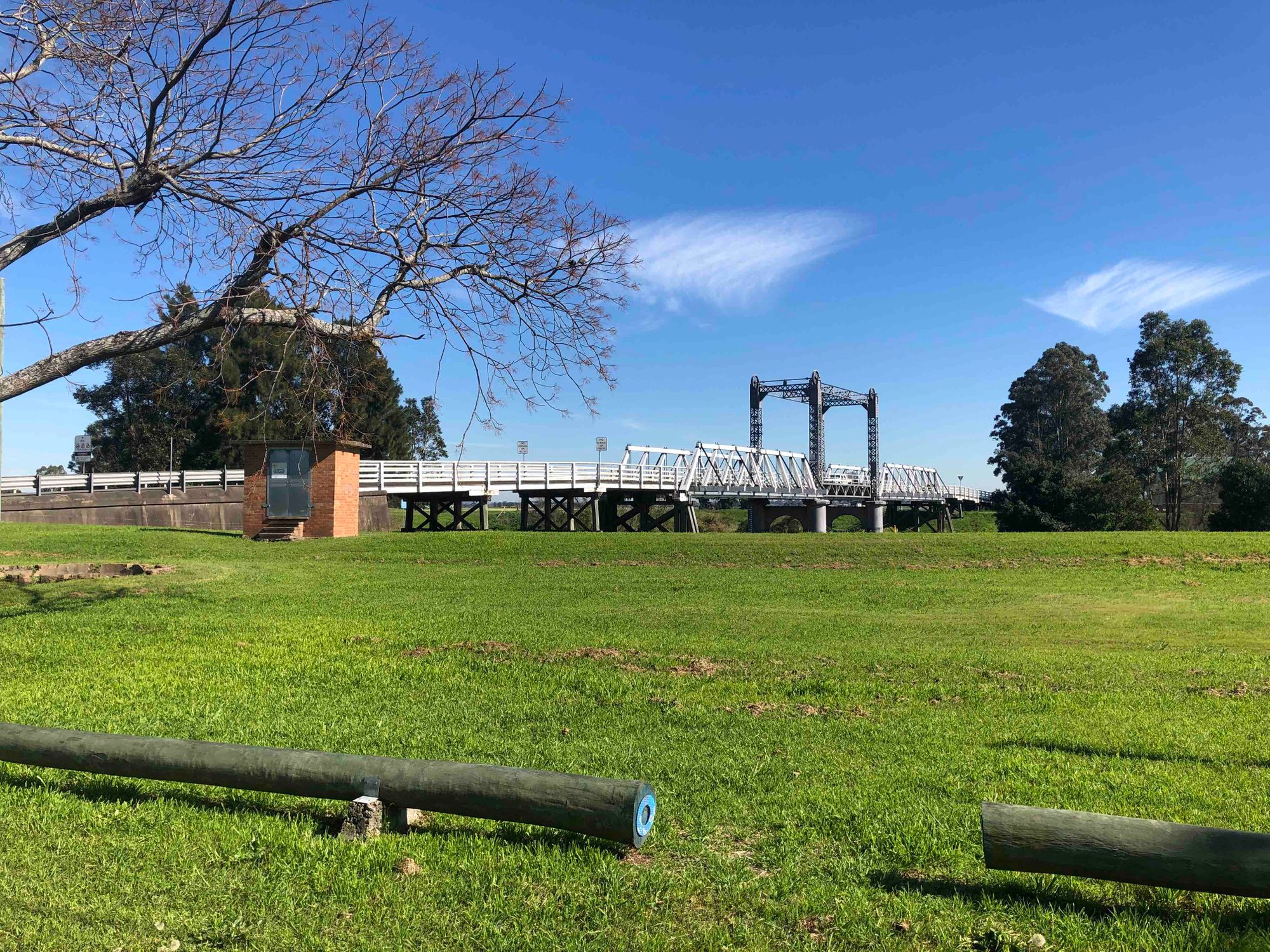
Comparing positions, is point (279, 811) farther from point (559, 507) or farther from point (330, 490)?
point (559, 507)

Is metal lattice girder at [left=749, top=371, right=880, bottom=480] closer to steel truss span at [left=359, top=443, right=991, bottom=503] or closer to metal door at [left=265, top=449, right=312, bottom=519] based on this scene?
steel truss span at [left=359, top=443, right=991, bottom=503]

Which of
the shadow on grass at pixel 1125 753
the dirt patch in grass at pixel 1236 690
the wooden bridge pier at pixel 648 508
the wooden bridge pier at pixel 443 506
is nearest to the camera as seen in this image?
the shadow on grass at pixel 1125 753

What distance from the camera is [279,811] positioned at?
17.7 feet

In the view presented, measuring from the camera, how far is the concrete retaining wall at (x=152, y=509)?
3303 cm

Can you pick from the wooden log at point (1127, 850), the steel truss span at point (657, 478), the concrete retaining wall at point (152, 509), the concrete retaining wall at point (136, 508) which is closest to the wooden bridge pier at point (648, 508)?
the steel truss span at point (657, 478)

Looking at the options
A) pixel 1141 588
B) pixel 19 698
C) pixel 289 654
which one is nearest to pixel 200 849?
pixel 19 698

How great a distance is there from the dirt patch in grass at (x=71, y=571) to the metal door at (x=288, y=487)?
7.23 meters

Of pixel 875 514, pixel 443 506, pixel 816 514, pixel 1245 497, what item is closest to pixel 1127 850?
A: pixel 443 506

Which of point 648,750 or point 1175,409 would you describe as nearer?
point 648,750

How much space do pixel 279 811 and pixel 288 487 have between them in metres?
21.7

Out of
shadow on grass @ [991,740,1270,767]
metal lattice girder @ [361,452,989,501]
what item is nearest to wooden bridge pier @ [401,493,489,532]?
metal lattice girder @ [361,452,989,501]

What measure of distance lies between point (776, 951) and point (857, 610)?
12.7m

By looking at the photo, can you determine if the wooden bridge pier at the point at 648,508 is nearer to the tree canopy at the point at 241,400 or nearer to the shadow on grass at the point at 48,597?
the tree canopy at the point at 241,400

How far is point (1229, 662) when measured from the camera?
10.6 meters
